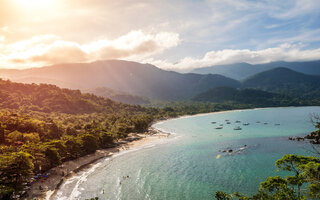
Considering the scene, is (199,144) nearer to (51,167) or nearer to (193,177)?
(193,177)

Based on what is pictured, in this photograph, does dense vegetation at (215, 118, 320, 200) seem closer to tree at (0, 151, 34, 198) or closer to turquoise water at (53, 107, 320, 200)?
turquoise water at (53, 107, 320, 200)

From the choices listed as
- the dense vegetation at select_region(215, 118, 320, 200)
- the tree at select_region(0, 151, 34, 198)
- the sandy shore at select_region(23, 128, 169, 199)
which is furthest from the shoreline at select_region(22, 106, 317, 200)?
the dense vegetation at select_region(215, 118, 320, 200)

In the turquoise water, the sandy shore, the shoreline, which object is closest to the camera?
the sandy shore

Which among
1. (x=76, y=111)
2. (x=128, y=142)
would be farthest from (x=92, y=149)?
(x=76, y=111)

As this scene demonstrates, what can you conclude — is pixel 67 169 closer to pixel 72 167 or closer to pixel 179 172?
pixel 72 167

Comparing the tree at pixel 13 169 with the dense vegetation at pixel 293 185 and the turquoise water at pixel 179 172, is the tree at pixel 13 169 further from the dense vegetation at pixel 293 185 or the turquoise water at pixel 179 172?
the dense vegetation at pixel 293 185

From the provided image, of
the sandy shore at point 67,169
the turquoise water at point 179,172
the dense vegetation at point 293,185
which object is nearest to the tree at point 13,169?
the sandy shore at point 67,169

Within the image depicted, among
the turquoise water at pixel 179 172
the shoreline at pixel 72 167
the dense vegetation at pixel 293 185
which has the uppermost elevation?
the dense vegetation at pixel 293 185

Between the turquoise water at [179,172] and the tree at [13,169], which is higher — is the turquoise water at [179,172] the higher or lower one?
the lower one
